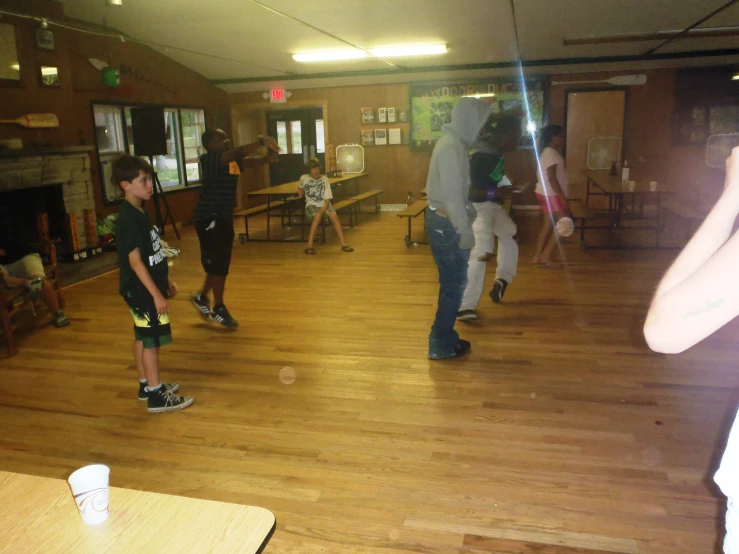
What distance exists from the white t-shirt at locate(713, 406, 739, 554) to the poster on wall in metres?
9.10

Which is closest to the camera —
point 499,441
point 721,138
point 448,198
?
point 499,441

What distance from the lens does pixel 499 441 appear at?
2.70 meters

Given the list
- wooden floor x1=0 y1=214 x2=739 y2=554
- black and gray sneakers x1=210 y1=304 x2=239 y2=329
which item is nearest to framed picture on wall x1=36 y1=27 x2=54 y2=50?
wooden floor x1=0 y1=214 x2=739 y2=554

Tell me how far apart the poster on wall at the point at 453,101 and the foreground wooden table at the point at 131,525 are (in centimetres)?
909

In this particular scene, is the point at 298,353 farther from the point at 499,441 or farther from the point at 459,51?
the point at 459,51

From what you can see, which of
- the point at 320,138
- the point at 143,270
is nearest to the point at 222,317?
the point at 143,270

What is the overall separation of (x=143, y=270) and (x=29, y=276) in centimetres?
216

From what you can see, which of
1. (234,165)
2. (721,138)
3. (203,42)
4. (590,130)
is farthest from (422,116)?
(234,165)

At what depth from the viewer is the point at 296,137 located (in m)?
12.1

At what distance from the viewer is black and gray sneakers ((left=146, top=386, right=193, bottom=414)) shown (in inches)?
121

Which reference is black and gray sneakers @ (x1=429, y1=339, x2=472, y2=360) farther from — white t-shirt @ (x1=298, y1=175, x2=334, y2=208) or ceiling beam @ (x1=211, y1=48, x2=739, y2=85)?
ceiling beam @ (x1=211, y1=48, x2=739, y2=85)

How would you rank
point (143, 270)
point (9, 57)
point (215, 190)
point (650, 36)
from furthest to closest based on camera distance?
point (650, 36), point (9, 57), point (215, 190), point (143, 270)

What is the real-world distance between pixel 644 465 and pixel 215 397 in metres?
2.16

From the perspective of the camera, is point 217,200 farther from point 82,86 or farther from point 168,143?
point 168,143
